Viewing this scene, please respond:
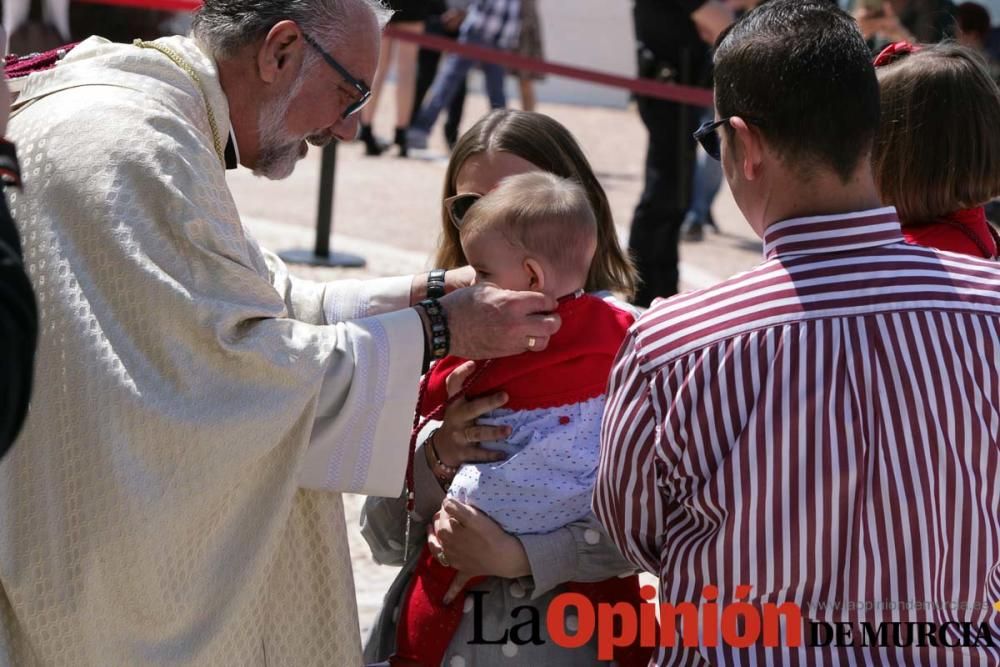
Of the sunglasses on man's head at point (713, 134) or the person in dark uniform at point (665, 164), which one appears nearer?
the sunglasses on man's head at point (713, 134)

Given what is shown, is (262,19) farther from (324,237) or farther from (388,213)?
(388,213)

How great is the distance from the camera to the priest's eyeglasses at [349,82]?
2766 millimetres

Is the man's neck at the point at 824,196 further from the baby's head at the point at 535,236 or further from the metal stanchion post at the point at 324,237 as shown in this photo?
the metal stanchion post at the point at 324,237

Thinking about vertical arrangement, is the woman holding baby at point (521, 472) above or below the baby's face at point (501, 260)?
below

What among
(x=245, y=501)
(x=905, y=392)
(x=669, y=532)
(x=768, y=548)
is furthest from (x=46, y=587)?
(x=905, y=392)

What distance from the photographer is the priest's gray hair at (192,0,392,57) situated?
275cm

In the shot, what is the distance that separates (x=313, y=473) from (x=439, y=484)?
1.03 feet

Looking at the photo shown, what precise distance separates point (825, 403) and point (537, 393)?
0.76 m

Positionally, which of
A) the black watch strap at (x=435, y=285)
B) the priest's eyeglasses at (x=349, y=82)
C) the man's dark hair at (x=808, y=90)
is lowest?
the black watch strap at (x=435, y=285)

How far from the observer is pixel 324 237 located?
8.09 meters

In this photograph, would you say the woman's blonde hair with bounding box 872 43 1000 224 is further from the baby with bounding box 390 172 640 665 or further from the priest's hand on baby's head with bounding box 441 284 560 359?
the priest's hand on baby's head with bounding box 441 284 560 359

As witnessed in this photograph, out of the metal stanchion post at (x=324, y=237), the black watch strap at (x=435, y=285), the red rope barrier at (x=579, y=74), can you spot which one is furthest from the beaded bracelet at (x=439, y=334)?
the metal stanchion post at (x=324, y=237)

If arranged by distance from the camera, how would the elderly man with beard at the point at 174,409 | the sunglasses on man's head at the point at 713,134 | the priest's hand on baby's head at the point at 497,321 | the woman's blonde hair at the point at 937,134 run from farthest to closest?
the woman's blonde hair at the point at 937,134
the priest's hand on baby's head at the point at 497,321
the elderly man with beard at the point at 174,409
the sunglasses on man's head at the point at 713,134

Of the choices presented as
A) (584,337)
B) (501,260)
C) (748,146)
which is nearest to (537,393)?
(584,337)
